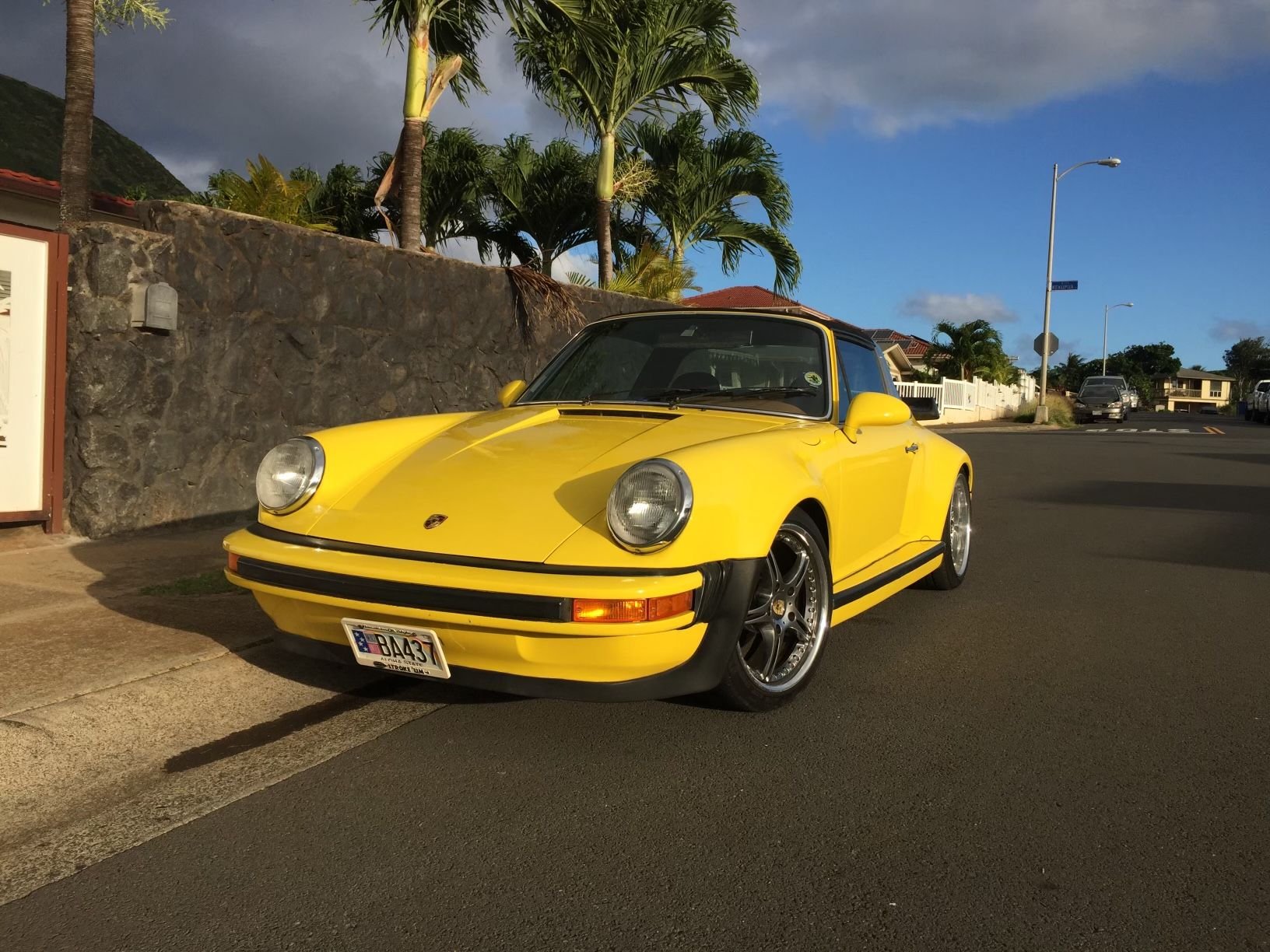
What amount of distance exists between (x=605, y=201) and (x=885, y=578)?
11.6 meters

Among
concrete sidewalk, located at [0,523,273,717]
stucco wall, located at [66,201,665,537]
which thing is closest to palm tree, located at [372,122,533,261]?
stucco wall, located at [66,201,665,537]

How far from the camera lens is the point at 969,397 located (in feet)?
119

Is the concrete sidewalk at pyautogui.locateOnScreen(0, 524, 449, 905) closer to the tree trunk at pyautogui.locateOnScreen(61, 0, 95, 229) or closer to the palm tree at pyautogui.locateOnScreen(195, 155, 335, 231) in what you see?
the tree trunk at pyautogui.locateOnScreen(61, 0, 95, 229)

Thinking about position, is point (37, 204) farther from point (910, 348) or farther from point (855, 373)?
point (910, 348)

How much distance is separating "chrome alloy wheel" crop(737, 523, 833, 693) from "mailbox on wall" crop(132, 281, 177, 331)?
473 centimetres

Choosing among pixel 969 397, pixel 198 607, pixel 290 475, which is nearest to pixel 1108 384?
pixel 969 397

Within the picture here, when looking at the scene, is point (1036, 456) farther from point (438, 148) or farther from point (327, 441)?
point (327, 441)

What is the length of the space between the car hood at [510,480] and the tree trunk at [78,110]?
4.36 metres

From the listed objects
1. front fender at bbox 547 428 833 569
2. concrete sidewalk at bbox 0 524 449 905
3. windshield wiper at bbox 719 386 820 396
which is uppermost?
windshield wiper at bbox 719 386 820 396

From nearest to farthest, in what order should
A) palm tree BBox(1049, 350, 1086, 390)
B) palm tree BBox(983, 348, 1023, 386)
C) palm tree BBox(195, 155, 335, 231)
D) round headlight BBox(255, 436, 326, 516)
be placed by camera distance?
round headlight BBox(255, 436, 326, 516) → palm tree BBox(195, 155, 335, 231) → palm tree BBox(983, 348, 1023, 386) → palm tree BBox(1049, 350, 1086, 390)

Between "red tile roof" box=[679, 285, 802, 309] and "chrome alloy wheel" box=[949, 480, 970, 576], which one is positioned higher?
"red tile roof" box=[679, 285, 802, 309]

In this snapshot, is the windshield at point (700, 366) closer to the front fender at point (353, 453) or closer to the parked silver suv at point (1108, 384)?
the front fender at point (353, 453)

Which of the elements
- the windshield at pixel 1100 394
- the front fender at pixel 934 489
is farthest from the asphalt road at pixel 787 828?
the windshield at pixel 1100 394

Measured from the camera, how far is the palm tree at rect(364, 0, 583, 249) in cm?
989
